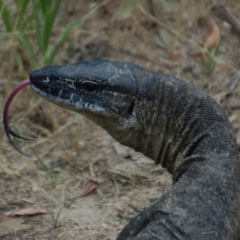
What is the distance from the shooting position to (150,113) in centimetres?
439

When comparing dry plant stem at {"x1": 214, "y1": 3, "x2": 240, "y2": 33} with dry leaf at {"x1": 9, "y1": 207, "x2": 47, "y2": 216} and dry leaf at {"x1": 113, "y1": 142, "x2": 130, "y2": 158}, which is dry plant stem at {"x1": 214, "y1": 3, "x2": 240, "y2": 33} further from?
dry leaf at {"x1": 9, "y1": 207, "x2": 47, "y2": 216}

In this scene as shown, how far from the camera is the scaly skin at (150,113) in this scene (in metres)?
4.11


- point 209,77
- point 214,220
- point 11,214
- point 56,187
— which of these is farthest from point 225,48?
point 214,220

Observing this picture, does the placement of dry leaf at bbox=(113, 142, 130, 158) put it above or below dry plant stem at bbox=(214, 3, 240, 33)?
below

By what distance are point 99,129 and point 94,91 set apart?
1674mm

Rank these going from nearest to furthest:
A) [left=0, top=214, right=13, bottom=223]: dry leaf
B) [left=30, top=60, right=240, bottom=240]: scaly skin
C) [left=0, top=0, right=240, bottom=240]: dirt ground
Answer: [left=30, top=60, right=240, bottom=240]: scaly skin
[left=0, top=214, right=13, bottom=223]: dry leaf
[left=0, top=0, right=240, bottom=240]: dirt ground

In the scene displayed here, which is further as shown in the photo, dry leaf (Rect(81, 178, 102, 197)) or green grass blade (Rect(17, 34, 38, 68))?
green grass blade (Rect(17, 34, 38, 68))

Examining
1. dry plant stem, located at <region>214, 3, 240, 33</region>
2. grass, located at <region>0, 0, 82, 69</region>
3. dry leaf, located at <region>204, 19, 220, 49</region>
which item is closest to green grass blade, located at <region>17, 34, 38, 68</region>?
grass, located at <region>0, 0, 82, 69</region>

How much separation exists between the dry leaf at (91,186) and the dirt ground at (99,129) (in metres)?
0.01

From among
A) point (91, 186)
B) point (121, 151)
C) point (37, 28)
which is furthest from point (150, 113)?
point (37, 28)

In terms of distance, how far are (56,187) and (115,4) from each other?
261 centimetres

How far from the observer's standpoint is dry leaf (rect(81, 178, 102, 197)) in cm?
518

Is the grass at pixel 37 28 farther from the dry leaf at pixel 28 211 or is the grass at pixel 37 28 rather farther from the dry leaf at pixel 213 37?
the dry leaf at pixel 213 37

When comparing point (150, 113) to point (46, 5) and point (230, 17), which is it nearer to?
point (46, 5)
